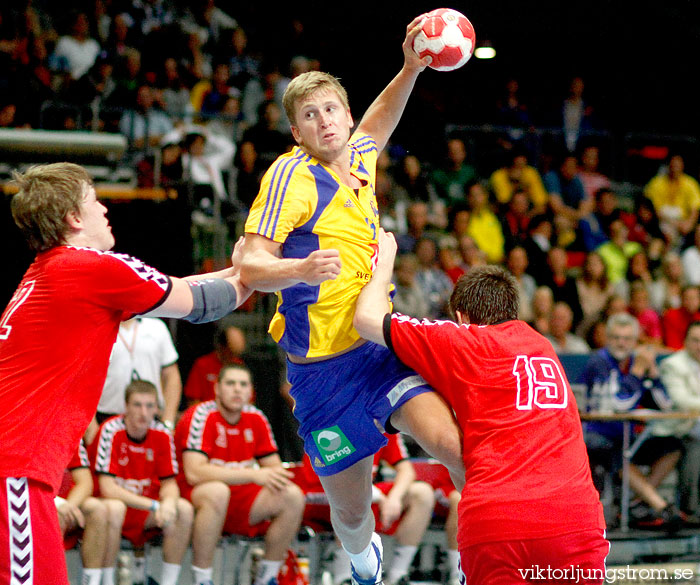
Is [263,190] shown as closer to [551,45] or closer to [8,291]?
[8,291]

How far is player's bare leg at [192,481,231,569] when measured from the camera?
6.27m

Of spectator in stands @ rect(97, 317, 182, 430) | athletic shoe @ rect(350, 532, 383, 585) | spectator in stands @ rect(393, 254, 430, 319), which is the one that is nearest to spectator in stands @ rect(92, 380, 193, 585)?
spectator in stands @ rect(97, 317, 182, 430)

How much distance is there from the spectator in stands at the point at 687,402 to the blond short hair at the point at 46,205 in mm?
6232

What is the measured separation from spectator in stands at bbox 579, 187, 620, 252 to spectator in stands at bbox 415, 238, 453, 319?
2637 millimetres

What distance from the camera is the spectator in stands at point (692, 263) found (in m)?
11.3

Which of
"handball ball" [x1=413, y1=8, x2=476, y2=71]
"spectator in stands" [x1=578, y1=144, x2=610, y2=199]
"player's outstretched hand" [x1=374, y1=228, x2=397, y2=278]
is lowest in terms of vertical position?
"player's outstretched hand" [x1=374, y1=228, x2=397, y2=278]

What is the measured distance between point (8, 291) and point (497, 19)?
563 cm

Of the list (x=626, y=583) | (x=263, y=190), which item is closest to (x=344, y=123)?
(x=263, y=190)

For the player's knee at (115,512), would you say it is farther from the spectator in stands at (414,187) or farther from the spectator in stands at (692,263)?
the spectator in stands at (692,263)

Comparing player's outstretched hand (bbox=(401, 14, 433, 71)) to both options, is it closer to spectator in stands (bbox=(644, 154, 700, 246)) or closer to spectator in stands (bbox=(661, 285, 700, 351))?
spectator in stands (bbox=(661, 285, 700, 351))

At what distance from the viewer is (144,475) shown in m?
6.55

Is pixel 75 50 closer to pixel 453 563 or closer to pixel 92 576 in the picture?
pixel 92 576

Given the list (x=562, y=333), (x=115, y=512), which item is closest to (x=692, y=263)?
(x=562, y=333)

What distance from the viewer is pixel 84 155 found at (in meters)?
8.09
